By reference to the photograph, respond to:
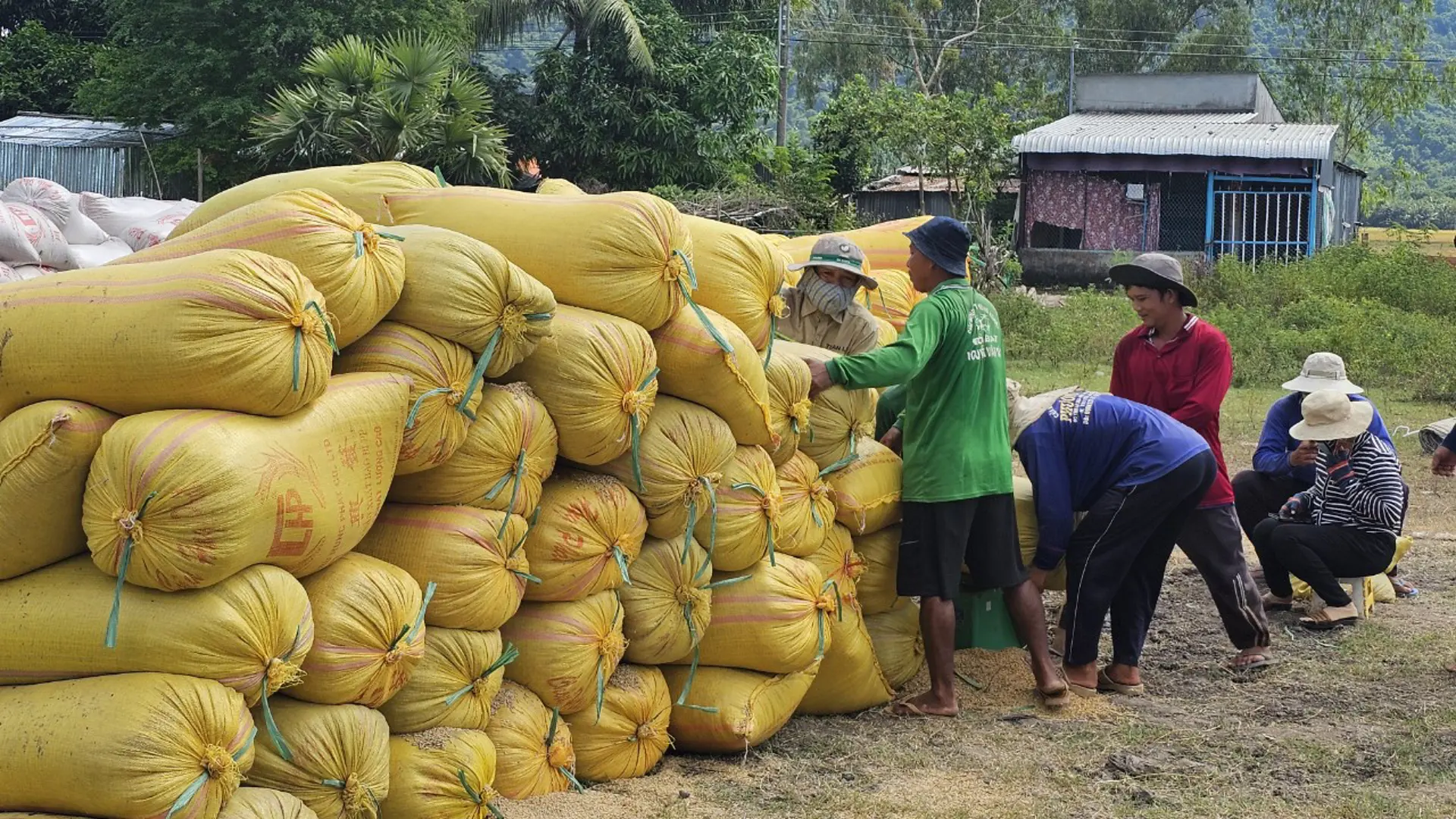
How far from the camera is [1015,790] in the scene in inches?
162

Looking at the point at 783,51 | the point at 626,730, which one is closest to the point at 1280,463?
the point at 626,730

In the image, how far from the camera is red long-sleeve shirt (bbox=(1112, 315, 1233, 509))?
5.46m

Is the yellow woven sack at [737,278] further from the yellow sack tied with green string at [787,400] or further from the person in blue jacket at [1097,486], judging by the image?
the person in blue jacket at [1097,486]

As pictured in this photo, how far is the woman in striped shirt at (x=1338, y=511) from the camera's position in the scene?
230 inches

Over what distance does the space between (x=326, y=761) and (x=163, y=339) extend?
941 mm

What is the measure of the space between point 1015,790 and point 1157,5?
1486 inches

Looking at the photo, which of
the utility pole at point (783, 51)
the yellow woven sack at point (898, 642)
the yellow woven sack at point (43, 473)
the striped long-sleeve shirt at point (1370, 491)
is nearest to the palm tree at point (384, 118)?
the striped long-sleeve shirt at point (1370, 491)

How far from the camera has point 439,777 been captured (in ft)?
11.0

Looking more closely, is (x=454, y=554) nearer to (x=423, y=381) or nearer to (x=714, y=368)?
(x=423, y=381)

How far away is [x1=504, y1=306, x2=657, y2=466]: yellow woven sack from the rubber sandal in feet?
7.78

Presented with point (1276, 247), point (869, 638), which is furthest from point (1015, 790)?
point (1276, 247)

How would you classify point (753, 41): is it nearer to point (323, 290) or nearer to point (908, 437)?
point (908, 437)

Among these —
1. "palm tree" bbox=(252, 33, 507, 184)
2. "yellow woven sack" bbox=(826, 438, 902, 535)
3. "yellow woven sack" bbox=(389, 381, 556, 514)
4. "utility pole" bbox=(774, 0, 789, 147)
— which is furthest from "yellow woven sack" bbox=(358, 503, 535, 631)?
"utility pole" bbox=(774, 0, 789, 147)

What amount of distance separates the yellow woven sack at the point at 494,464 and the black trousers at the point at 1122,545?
2.26m
